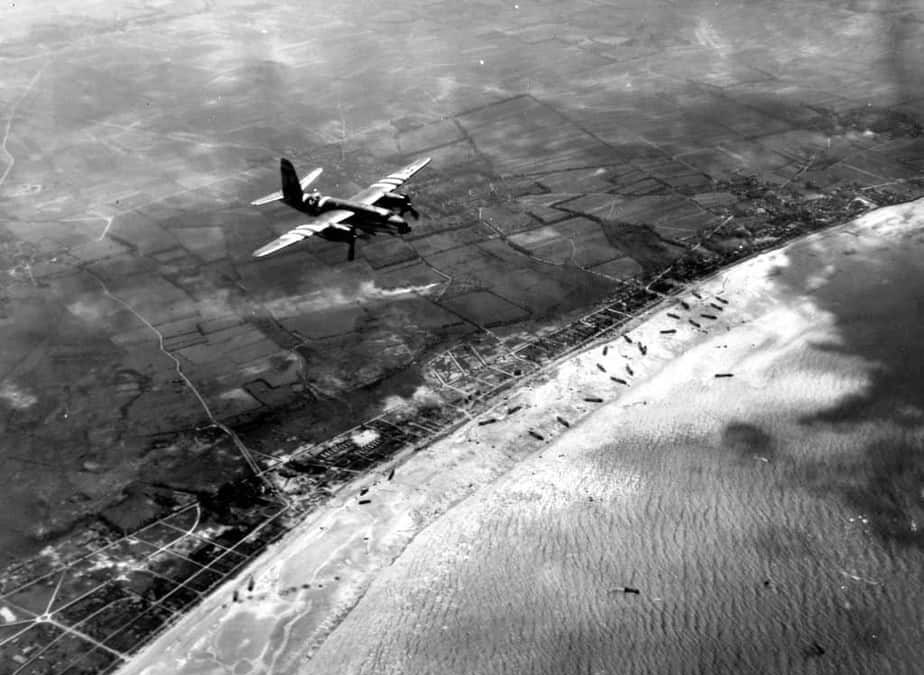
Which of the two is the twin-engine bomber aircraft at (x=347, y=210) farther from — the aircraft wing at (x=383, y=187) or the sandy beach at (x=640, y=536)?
the sandy beach at (x=640, y=536)

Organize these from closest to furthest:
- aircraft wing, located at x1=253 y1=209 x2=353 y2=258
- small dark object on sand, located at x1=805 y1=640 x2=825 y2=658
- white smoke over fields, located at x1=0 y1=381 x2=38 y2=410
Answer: small dark object on sand, located at x1=805 y1=640 x2=825 y2=658
white smoke over fields, located at x1=0 y1=381 x2=38 y2=410
aircraft wing, located at x1=253 y1=209 x2=353 y2=258

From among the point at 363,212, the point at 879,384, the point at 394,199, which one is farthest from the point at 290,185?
the point at 879,384

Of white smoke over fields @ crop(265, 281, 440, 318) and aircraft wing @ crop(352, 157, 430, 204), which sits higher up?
aircraft wing @ crop(352, 157, 430, 204)

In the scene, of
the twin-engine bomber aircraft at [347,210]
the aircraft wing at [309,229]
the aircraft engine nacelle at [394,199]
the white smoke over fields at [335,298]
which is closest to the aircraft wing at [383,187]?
the twin-engine bomber aircraft at [347,210]

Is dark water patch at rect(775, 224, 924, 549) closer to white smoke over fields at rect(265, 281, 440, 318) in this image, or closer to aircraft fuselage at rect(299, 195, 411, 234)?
white smoke over fields at rect(265, 281, 440, 318)

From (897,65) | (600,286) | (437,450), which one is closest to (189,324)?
(437,450)

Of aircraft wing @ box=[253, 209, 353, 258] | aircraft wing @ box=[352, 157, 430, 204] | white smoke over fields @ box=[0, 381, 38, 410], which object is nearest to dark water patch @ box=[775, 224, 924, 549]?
aircraft wing @ box=[352, 157, 430, 204]
